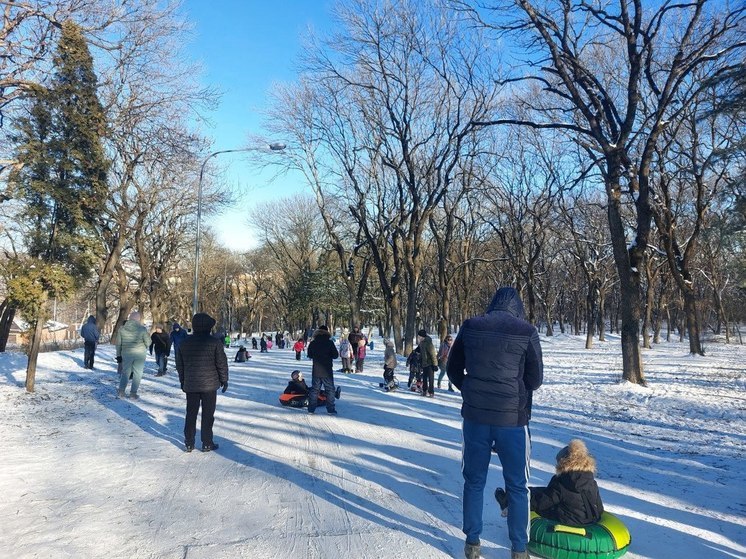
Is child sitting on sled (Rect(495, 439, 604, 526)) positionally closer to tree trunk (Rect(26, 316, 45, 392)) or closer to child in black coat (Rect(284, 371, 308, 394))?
child in black coat (Rect(284, 371, 308, 394))

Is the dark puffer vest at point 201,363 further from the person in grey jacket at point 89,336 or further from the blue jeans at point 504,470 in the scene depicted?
the person in grey jacket at point 89,336

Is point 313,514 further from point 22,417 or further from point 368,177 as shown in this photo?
point 368,177

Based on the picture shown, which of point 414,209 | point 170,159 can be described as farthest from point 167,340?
point 414,209

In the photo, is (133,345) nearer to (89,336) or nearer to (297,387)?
(297,387)

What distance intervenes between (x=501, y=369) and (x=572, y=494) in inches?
47.3

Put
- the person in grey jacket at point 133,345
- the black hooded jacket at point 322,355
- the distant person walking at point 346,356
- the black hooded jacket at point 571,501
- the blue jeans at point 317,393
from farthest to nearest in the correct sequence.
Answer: the distant person walking at point 346,356 → the person in grey jacket at point 133,345 → the blue jeans at point 317,393 → the black hooded jacket at point 322,355 → the black hooded jacket at point 571,501

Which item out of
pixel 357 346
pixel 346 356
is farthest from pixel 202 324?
pixel 357 346

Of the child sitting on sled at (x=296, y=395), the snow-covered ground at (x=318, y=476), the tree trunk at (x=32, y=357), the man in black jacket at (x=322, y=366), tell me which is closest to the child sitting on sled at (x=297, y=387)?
the child sitting on sled at (x=296, y=395)

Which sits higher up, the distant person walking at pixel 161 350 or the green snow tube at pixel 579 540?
the distant person walking at pixel 161 350

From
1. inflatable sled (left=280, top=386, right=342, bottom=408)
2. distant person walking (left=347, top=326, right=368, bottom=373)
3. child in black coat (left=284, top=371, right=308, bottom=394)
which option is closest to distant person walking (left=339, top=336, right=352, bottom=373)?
distant person walking (left=347, top=326, right=368, bottom=373)

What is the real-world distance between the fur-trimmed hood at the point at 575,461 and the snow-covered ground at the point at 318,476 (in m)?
0.71

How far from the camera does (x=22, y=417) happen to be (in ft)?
33.3

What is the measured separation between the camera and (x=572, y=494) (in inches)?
176

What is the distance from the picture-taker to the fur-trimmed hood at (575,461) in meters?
4.54
